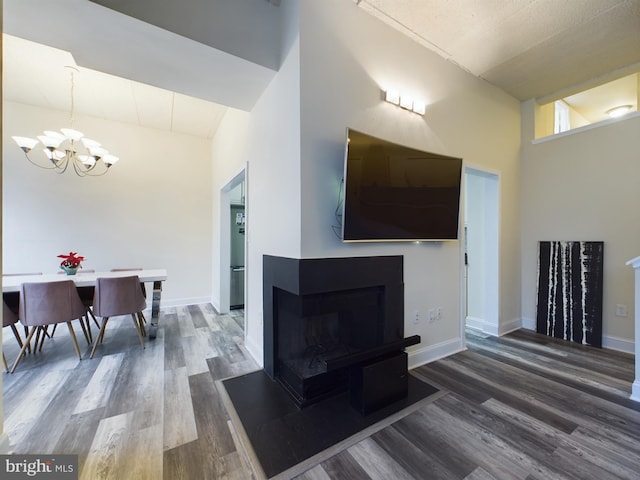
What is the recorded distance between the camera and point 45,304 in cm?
245

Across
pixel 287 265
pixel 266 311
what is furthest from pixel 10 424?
pixel 287 265

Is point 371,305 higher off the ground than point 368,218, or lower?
lower

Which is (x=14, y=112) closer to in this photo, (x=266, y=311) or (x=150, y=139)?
(x=150, y=139)

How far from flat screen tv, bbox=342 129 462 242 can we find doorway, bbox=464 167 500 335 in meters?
Result: 0.95

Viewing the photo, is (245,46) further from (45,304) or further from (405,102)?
(45,304)

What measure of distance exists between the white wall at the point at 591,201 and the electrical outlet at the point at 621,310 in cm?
3

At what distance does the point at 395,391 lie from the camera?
6.23 feet

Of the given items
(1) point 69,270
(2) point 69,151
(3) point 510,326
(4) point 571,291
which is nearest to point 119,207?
(2) point 69,151

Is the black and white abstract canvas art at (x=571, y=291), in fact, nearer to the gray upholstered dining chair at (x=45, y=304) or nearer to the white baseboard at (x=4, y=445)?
the white baseboard at (x=4, y=445)

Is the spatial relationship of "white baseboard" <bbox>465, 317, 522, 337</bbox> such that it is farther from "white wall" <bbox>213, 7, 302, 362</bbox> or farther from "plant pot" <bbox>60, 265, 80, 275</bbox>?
"plant pot" <bbox>60, 265, 80, 275</bbox>

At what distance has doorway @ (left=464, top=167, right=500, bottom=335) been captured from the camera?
327 cm

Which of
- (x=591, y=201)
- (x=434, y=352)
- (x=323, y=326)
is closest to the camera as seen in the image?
(x=323, y=326)

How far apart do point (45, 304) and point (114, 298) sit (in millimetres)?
520

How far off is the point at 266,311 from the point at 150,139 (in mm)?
4153
